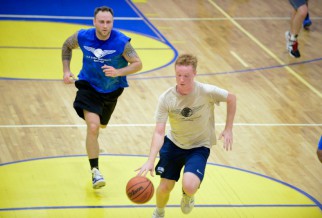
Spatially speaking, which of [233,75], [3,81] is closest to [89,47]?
[3,81]

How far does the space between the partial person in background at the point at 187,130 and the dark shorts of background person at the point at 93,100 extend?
1157 mm

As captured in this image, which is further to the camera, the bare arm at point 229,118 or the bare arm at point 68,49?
the bare arm at point 68,49

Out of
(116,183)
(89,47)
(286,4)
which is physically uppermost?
(89,47)

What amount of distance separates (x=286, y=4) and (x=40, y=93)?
7.99 metres

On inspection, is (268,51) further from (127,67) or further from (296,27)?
(127,67)

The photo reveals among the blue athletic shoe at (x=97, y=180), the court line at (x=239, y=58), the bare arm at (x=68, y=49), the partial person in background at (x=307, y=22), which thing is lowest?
the partial person in background at (x=307, y=22)

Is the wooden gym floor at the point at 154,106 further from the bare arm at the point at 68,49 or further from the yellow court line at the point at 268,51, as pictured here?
the bare arm at the point at 68,49

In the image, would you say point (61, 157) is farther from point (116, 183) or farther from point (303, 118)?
point (303, 118)

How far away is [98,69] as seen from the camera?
9000 mm

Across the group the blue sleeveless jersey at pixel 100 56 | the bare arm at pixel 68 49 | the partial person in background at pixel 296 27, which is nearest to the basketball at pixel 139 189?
the blue sleeveless jersey at pixel 100 56

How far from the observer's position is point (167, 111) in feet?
25.6

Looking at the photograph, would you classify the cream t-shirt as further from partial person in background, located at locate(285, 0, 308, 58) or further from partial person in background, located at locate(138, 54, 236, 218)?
partial person in background, located at locate(285, 0, 308, 58)

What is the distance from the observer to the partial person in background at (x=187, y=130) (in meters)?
7.62

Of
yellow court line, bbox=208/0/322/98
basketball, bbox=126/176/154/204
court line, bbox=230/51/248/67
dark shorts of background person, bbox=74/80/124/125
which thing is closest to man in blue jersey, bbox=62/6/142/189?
dark shorts of background person, bbox=74/80/124/125
